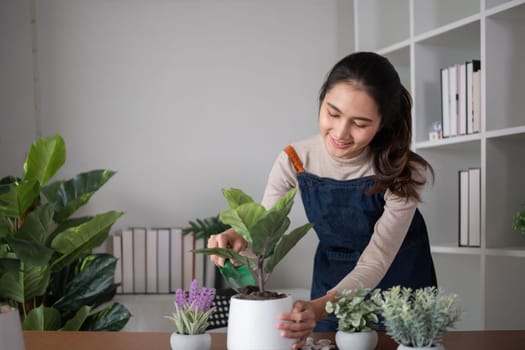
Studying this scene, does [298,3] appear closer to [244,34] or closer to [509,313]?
[244,34]

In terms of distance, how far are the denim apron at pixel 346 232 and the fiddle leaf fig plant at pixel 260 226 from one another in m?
0.67

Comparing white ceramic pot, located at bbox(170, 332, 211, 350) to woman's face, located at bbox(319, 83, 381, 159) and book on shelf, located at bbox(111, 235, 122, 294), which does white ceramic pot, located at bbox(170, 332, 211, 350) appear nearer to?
woman's face, located at bbox(319, 83, 381, 159)

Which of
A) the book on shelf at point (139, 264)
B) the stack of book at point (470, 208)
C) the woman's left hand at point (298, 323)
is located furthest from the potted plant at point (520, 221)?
the book on shelf at point (139, 264)

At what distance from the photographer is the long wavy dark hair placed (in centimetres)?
151

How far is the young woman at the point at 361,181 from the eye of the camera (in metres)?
1.48

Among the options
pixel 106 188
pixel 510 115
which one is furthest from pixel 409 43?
pixel 106 188

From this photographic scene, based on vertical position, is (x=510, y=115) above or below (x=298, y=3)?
below

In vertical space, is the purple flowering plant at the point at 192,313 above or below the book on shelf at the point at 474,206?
below

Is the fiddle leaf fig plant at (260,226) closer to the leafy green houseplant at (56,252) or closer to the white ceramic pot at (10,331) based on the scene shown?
the white ceramic pot at (10,331)

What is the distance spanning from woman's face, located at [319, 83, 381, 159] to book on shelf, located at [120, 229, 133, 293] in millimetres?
1700

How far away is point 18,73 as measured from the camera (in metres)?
3.13

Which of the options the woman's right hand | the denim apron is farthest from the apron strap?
Answer: the woman's right hand

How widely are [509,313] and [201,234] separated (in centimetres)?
139

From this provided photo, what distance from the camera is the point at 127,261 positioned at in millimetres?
2965
